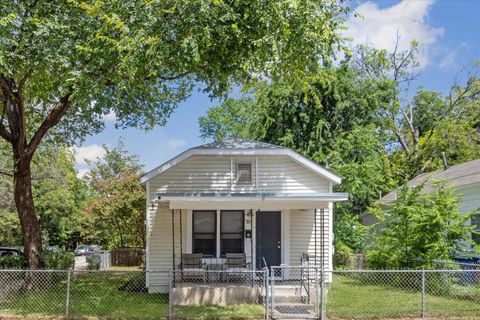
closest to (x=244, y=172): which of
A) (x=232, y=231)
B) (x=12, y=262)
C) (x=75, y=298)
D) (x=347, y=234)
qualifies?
(x=232, y=231)

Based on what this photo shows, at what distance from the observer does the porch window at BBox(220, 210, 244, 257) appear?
1525cm

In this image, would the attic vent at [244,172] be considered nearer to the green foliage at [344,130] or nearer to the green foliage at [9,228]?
the green foliage at [344,130]

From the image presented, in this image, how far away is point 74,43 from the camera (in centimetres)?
1152

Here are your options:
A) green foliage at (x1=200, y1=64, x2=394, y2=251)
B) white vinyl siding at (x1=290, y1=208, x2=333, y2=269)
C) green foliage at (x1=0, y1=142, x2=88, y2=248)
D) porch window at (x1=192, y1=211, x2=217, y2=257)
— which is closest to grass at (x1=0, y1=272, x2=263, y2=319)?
porch window at (x1=192, y1=211, x2=217, y2=257)

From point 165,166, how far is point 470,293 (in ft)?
30.8

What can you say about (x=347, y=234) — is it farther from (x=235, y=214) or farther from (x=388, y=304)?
(x=388, y=304)

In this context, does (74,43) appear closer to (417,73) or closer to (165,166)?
(165,166)

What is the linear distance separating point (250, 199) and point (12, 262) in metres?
8.48

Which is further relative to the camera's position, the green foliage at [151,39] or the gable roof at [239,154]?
the gable roof at [239,154]

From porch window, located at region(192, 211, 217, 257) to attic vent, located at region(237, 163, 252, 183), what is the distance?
1372 millimetres

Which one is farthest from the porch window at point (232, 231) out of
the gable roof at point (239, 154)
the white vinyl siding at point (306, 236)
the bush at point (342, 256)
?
the bush at point (342, 256)

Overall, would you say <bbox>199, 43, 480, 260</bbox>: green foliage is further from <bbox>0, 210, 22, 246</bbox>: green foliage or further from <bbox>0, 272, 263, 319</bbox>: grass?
<bbox>0, 210, 22, 246</bbox>: green foliage

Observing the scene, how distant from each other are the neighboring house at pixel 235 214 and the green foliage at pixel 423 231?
2404 mm

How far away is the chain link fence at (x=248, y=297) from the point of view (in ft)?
36.0
